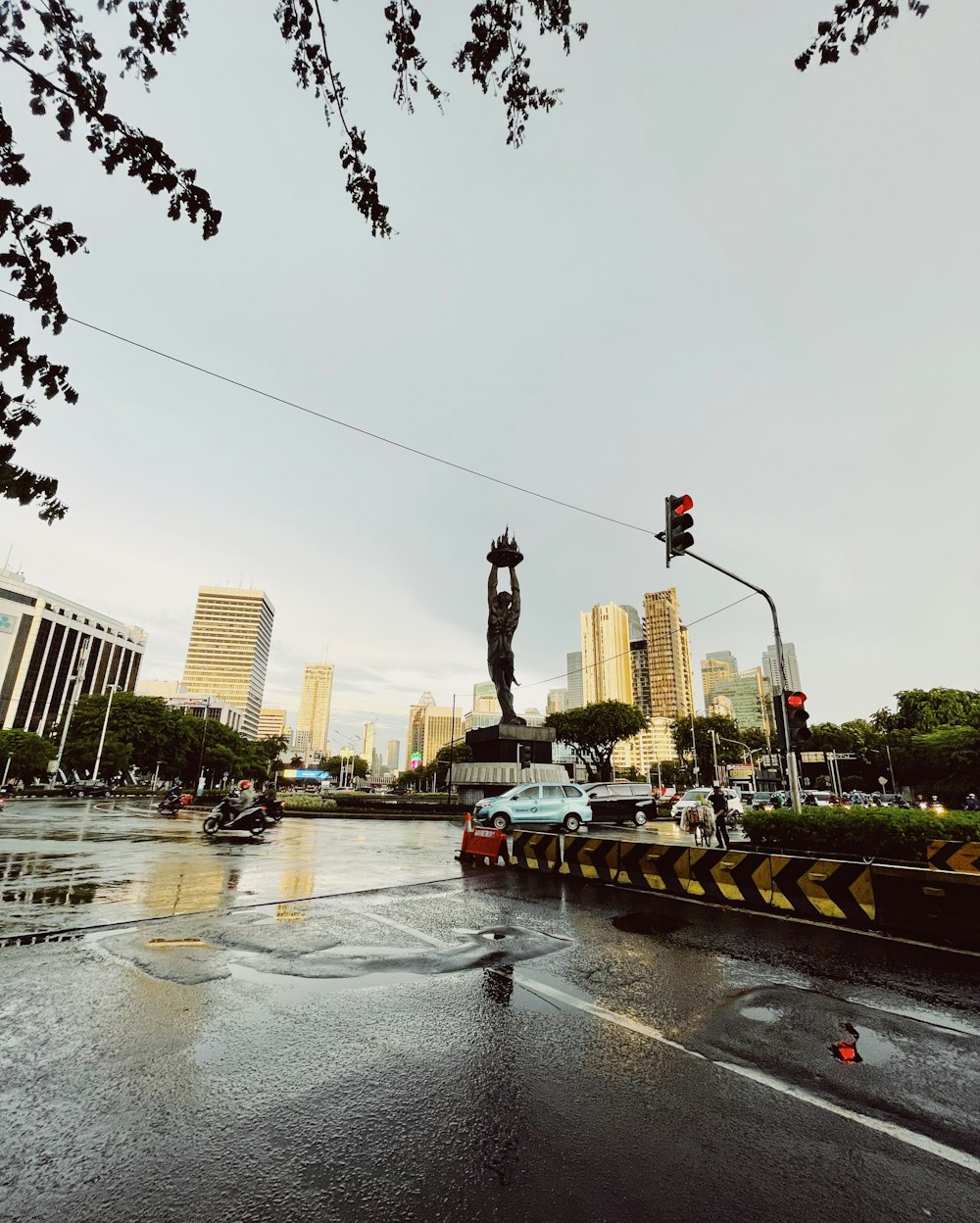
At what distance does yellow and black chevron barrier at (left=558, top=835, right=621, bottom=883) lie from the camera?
1133cm

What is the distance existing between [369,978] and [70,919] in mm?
4505

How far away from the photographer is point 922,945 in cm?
700

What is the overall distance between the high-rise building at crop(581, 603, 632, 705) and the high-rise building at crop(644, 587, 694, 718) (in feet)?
27.8

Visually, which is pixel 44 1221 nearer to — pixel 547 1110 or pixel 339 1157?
pixel 339 1157

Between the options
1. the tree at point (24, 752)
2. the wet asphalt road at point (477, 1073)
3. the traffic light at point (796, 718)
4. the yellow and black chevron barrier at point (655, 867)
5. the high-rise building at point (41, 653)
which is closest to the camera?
the wet asphalt road at point (477, 1073)

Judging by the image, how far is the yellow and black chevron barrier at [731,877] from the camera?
29.6 feet

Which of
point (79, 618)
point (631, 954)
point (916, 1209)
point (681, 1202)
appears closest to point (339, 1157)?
point (681, 1202)

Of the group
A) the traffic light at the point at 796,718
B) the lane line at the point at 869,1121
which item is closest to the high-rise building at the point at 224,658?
the traffic light at the point at 796,718

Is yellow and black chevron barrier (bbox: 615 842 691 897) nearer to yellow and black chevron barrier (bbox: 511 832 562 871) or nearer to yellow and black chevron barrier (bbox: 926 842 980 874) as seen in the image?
yellow and black chevron barrier (bbox: 511 832 562 871)

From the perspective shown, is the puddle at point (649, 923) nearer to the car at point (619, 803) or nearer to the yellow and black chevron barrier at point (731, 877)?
the yellow and black chevron barrier at point (731, 877)

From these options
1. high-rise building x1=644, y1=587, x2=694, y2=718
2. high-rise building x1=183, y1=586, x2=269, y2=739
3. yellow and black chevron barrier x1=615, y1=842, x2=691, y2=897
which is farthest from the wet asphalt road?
high-rise building x1=183, y1=586, x2=269, y2=739

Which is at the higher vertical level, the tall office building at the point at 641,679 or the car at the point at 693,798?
the tall office building at the point at 641,679

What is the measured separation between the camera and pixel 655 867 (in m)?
10.6

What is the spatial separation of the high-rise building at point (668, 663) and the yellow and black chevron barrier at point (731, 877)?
6442 inches
